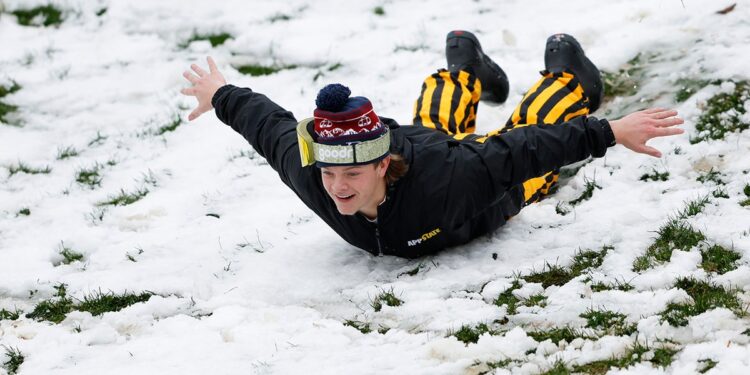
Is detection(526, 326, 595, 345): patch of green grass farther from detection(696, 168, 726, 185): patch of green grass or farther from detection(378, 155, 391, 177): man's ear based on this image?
detection(696, 168, 726, 185): patch of green grass

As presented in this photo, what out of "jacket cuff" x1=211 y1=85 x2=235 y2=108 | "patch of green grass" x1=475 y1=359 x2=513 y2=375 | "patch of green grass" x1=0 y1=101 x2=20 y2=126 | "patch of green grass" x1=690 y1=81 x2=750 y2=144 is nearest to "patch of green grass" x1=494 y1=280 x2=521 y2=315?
"patch of green grass" x1=475 y1=359 x2=513 y2=375

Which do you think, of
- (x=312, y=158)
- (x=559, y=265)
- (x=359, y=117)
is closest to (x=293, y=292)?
(x=312, y=158)

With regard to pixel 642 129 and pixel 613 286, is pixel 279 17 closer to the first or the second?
pixel 642 129

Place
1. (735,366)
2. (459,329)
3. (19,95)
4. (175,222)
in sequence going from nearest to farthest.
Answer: (735,366), (459,329), (175,222), (19,95)

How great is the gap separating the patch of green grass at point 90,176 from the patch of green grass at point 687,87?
15.9 feet

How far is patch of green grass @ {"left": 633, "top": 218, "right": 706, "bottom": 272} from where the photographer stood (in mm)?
4559

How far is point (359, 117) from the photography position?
4418mm

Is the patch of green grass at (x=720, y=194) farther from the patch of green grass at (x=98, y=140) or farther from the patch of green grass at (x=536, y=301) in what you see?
the patch of green grass at (x=98, y=140)

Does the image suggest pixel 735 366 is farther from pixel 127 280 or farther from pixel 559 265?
pixel 127 280

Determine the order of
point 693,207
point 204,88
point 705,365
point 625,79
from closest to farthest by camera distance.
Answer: point 705,365 < point 693,207 < point 204,88 < point 625,79

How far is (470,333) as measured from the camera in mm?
4203

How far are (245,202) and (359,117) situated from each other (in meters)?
2.28

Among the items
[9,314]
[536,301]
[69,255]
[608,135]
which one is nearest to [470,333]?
[536,301]

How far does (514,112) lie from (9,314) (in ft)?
12.2
